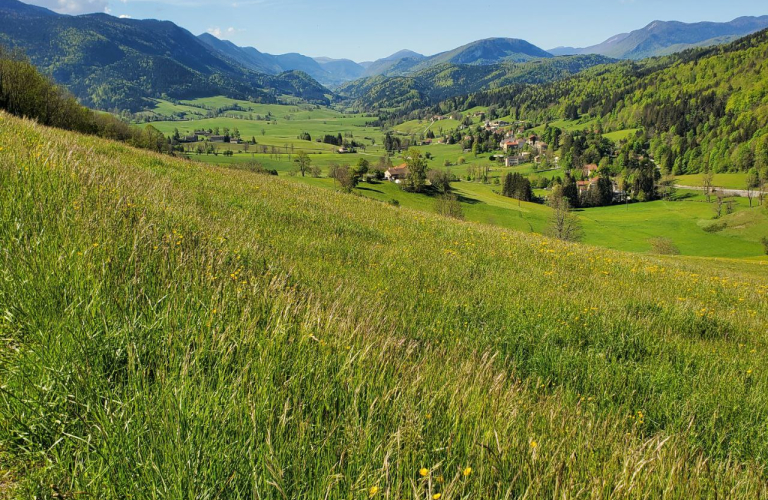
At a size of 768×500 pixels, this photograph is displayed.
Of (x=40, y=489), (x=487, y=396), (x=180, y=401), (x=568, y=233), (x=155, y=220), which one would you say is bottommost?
(x=568, y=233)

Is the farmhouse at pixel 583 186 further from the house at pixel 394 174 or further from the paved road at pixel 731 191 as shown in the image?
the house at pixel 394 174

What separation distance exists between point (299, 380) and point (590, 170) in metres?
217

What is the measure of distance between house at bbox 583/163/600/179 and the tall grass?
201853 millimetres

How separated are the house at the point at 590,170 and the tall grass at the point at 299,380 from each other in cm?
20185

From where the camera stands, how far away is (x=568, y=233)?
83562mm

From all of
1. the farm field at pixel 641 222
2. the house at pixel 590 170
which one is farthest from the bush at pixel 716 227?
A: the house at pixel 590 170

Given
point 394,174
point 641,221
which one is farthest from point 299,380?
point 394,174

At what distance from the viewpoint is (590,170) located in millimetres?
189750

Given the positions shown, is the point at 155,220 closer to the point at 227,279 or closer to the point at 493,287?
the point at 227,279

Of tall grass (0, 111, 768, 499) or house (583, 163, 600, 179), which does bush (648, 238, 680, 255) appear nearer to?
tall grass (0, 111, 768, 499)

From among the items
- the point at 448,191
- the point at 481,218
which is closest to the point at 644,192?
the point at 448,191

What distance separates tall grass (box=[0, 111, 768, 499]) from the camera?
5.99 ft

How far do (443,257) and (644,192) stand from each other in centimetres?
17274

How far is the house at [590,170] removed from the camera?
182200 mm
